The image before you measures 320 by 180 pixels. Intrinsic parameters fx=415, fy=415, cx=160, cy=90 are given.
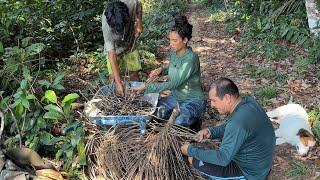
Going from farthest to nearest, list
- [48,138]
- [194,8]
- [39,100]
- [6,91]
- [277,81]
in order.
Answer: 1. [194,8]
2. [277,81]
3. [6,91]
4. [39,100]
5. [48,138]

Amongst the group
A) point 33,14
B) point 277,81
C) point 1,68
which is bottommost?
point 277,81

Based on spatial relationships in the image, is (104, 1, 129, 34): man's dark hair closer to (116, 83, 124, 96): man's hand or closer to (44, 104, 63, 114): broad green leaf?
(116, 83, 124, 96): man's hand

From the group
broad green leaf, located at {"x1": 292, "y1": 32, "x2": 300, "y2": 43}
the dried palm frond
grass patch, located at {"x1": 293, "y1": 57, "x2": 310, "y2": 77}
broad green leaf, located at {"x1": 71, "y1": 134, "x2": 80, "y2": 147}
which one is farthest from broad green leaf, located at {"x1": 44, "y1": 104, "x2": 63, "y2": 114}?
the dried palm frond

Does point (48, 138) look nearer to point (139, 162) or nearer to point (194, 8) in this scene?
point (139, 162)

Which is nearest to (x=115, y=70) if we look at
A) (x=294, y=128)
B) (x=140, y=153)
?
(x=140, y=153)

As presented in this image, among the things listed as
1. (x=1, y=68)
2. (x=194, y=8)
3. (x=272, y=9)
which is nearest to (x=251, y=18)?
(x=272, y=9)

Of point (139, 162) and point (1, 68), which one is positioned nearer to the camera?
point (139, 162)

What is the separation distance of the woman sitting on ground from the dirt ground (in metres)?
1.03

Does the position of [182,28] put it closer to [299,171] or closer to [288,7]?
[299,171]

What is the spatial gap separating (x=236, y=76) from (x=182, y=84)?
2658mm

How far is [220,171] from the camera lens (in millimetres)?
3422

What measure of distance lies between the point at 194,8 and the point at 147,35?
15.4 feet

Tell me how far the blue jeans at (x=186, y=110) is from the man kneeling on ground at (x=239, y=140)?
70cm

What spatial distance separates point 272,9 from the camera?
8727 millimetres
